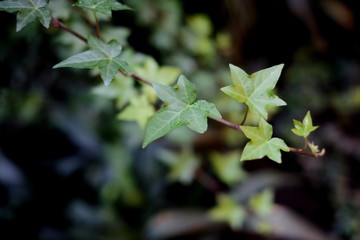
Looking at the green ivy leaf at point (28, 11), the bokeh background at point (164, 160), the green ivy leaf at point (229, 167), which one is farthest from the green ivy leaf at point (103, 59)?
the green ivy leaf at point (229, 167)

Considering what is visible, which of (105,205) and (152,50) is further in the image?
(105,205)

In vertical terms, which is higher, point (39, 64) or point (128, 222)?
point (39, 64)

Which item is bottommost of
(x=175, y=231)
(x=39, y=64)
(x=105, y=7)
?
(x=175, y=231)

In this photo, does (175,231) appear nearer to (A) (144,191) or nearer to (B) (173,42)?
(A) (144,191)

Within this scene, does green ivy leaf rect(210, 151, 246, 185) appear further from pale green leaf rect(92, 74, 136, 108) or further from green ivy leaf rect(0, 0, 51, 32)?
green ivy leaf rect(0, 0, 51, 32)

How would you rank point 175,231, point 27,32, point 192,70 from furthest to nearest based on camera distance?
point 192,70 → point 175,231 → point 27,32

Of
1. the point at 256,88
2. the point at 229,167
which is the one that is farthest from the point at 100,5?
the point at 229,167

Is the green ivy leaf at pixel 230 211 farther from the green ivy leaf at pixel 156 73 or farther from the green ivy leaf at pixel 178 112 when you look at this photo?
the green ivy leaf at pixel 178 112

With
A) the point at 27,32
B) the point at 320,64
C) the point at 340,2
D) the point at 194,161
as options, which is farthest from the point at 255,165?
the point at 27,32
